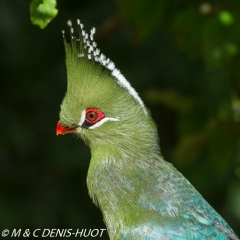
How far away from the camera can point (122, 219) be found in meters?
2.77

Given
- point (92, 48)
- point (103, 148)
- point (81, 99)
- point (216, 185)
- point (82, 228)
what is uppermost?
point (92, 48)

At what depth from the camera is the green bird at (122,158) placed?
2.78 meters

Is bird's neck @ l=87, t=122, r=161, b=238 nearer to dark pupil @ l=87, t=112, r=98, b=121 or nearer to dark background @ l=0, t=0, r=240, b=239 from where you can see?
dark pupil @ l=87, t=112, r=98, b=121

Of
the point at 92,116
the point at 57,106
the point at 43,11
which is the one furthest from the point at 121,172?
the point at 57,106

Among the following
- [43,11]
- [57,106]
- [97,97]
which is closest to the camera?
[43,11]

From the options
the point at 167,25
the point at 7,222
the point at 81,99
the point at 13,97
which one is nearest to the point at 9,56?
the point at 13,97

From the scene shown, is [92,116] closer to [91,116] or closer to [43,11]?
[91,116]

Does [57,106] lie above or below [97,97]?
below

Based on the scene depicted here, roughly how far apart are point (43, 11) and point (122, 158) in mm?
840

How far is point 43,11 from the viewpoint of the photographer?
2.44 m

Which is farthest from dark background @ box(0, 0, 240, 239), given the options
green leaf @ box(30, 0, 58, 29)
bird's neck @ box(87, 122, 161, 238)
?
green leaf @ box(30, 0, 58, 29)

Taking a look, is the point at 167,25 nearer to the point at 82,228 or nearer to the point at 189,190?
the point at 189,190

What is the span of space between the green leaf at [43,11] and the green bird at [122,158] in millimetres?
322

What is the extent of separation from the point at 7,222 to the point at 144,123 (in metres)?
2.47
